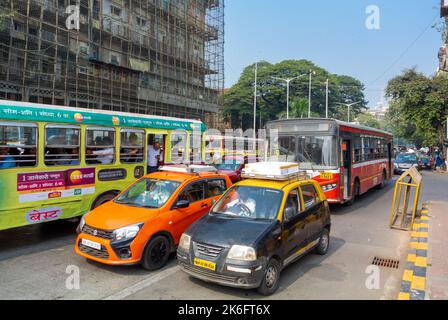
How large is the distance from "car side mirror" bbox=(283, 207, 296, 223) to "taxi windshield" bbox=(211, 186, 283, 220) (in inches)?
5.6

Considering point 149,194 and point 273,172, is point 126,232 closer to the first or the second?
point 149,194

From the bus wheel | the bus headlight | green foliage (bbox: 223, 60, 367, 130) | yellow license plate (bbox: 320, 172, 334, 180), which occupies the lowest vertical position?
the bus wheel

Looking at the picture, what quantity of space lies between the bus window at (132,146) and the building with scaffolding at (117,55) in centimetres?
1079

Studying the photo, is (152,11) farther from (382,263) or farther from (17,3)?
(382,263)

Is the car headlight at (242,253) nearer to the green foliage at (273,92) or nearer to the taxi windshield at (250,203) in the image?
the taxi windshield at (250,203)

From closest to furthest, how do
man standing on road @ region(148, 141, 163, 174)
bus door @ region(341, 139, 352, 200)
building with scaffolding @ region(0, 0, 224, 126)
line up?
man standing on road @ region(148, 141, 163, 174)
bus door @ region(341, 139, 352, 200)
building with scaffolding @ region(0, 0, 224, 126)

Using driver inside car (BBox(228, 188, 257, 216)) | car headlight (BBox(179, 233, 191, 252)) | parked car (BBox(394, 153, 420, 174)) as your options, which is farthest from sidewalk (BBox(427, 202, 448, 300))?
parked car (BBox(394, 153, 420, 174))

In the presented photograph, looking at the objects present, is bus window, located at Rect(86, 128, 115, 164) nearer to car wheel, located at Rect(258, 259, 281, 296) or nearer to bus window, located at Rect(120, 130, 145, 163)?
bus window, located at Rect(120, 130, 145, 163)

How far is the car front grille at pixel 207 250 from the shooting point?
15.4ft

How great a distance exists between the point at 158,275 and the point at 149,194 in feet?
5.32

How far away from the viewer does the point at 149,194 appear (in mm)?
6512


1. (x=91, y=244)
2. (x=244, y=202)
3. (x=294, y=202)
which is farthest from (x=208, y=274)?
(x=91, y=244)

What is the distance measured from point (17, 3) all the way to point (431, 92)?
91.5ft

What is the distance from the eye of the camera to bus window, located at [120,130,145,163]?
344 inches
